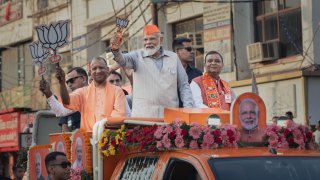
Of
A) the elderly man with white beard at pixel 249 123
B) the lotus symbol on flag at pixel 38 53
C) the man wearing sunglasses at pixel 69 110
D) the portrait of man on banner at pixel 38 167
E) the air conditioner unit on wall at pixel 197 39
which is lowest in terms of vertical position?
the portrait of man on banner at pixel 38 167

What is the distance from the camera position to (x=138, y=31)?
23.8m

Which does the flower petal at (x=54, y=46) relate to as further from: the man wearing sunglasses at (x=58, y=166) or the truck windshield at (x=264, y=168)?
the truck windshield at (x=264, y=168)

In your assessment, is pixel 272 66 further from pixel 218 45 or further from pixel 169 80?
pixel 169 80

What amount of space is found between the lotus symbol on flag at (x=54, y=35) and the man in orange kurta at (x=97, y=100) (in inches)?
18.2

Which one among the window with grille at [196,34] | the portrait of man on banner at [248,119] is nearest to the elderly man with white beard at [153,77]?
the portrait of man on banner at [248,119]

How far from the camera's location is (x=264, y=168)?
6.34 meters

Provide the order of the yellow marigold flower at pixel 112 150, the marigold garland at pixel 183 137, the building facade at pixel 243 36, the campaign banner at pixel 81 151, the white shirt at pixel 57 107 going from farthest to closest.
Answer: the building facade at pixel 243 36 → the white shirt at pixel 57 107 → the campaign banner at pixel 81 151 → the yellow marigold flower at pixel 112 150 → the marigold garland at pixel 183 137

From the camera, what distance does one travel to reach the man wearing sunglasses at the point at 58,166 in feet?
26.1

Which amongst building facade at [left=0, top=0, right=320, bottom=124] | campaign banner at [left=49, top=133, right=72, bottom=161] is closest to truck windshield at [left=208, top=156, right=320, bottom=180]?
campaign banner at [left=49, top=133, right=72, bottom=161]

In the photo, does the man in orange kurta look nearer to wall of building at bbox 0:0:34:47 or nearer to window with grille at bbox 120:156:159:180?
window with grille at bbox 120:156:159:180

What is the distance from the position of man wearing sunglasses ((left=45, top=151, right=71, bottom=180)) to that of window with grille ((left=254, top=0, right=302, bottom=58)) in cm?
1156

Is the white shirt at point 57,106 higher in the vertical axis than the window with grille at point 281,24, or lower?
lower

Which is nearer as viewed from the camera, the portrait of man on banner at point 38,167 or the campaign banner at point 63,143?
the campaign banner at point 63,143

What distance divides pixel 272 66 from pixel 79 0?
31.1ft
